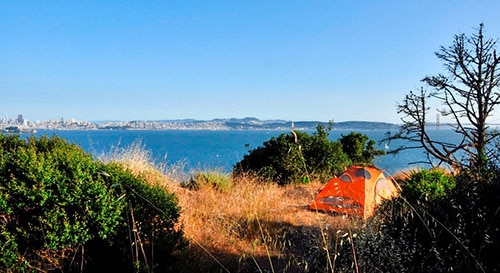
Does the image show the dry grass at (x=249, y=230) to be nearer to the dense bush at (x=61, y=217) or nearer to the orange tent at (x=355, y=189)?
the orange tent at (x=355, y=189)

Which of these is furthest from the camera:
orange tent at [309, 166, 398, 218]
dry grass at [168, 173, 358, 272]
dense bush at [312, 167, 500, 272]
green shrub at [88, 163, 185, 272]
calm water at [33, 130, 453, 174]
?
calm water at [33, 130, 453, 174]

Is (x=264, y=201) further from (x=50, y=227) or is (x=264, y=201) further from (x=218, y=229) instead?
(x=50, y=227)

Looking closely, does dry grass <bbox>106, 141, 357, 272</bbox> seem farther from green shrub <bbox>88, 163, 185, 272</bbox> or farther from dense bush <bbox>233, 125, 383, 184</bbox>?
dense bush <bbox>233, 125, 383, 184</bbox>

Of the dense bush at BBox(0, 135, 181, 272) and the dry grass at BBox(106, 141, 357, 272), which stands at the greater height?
the dense bush at BBox(0, 135, 181, 272)

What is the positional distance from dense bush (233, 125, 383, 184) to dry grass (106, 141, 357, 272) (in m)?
3.10

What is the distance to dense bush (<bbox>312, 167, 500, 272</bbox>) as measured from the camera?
2.62 meters

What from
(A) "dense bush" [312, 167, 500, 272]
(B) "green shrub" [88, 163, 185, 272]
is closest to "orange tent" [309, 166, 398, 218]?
(B) "green shrub" [88, 163, 185, 272]

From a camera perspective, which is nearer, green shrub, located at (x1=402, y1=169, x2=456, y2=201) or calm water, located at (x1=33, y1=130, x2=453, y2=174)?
green shrub, located at (x1=402, y1=169, x2=456, y2=201)

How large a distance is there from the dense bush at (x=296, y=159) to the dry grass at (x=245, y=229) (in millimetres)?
Answer: 3099

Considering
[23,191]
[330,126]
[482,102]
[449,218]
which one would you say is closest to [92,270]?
[23,191]

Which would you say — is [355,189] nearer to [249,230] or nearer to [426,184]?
[426,184]

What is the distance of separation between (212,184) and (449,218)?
265 inches

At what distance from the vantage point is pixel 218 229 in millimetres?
5633

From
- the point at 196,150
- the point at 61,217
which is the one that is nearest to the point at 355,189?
the point at 61,217
